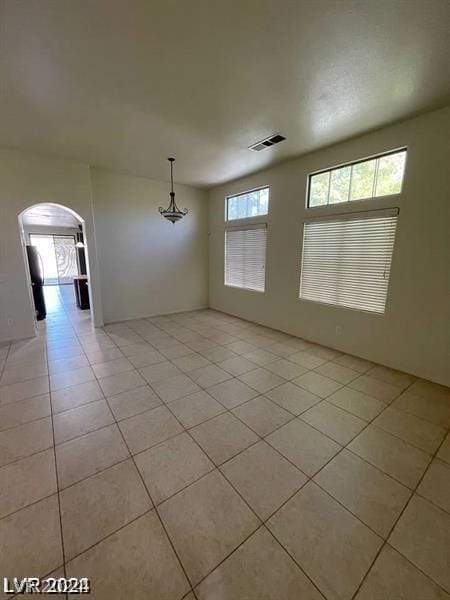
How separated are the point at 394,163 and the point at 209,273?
14.9 feet

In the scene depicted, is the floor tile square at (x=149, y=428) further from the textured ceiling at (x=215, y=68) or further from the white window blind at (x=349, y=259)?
the textured ceiling at (x=215, y=68)

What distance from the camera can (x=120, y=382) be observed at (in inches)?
118

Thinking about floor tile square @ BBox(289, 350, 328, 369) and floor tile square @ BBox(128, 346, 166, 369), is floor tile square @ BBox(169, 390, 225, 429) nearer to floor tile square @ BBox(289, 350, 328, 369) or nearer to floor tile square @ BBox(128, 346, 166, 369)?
floor tile square @ BBox(128, 346, 166, 369)

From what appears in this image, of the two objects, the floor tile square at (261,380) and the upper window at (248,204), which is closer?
the floor tile square at (261,380)

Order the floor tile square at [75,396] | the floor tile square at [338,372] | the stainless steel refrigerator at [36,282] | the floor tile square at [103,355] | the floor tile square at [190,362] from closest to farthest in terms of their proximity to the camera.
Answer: the floor tile square at [75,396], the floor tile square at [338,372], the floor tile square at [190,362], the floor tile square at [103,355], the stainless steel refrigerator at [36,282]

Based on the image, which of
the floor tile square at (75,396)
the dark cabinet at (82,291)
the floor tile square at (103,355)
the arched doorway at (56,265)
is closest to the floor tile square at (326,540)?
the floor tile square at (75,396)

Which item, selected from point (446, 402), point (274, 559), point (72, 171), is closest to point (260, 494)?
point (274, 559)

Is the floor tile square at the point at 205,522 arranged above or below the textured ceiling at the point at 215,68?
below

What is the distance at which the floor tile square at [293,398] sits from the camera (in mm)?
2557

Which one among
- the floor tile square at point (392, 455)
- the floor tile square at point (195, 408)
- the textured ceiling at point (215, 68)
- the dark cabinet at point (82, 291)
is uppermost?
the textured ceiling at point (215, 68)

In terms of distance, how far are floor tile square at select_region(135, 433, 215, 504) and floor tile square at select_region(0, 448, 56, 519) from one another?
59 centimetres

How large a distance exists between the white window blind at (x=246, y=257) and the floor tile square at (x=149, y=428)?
3.43m

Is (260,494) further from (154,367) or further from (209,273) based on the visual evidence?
(209,273)

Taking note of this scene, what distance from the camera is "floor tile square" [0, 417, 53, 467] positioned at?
6.35 ft
